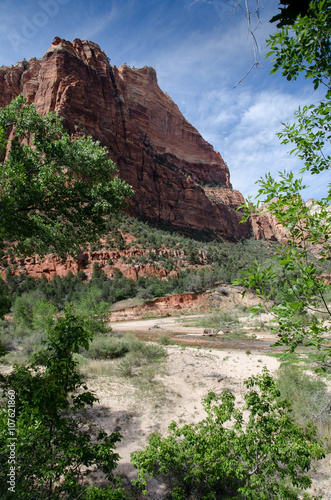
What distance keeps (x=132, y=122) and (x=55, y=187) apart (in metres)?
84.6

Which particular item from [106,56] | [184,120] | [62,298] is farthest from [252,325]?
[184,120]

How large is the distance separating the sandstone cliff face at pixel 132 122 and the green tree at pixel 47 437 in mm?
63707

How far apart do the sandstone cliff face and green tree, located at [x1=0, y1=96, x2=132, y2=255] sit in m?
59.0

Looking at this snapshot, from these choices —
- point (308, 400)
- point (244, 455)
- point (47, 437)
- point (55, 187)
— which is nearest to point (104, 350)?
point (55, 187)

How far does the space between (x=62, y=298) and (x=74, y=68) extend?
214 feet

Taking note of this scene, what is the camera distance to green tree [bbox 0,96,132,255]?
5.66 meters

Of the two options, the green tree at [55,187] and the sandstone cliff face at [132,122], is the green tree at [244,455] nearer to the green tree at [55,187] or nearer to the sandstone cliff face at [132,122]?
the green tree at [55,187]

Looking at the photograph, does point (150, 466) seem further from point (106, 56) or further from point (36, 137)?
point (106, 56)

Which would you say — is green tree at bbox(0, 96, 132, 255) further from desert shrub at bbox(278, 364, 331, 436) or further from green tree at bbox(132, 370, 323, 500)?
desert shrub at bbox(278, 364, 331, 436)

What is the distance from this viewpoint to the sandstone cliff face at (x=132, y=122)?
217 ft

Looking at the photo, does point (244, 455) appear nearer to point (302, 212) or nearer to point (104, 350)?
point (302, 212)

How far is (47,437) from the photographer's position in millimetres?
2664

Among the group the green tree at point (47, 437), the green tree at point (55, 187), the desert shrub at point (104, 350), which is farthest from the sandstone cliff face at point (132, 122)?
the green tree at point (47, 437)

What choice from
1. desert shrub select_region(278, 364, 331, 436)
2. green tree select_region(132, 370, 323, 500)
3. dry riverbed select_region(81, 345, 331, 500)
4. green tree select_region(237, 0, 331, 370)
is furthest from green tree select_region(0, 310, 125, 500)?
desert shrub select_region(278, 364, 331, 436)
